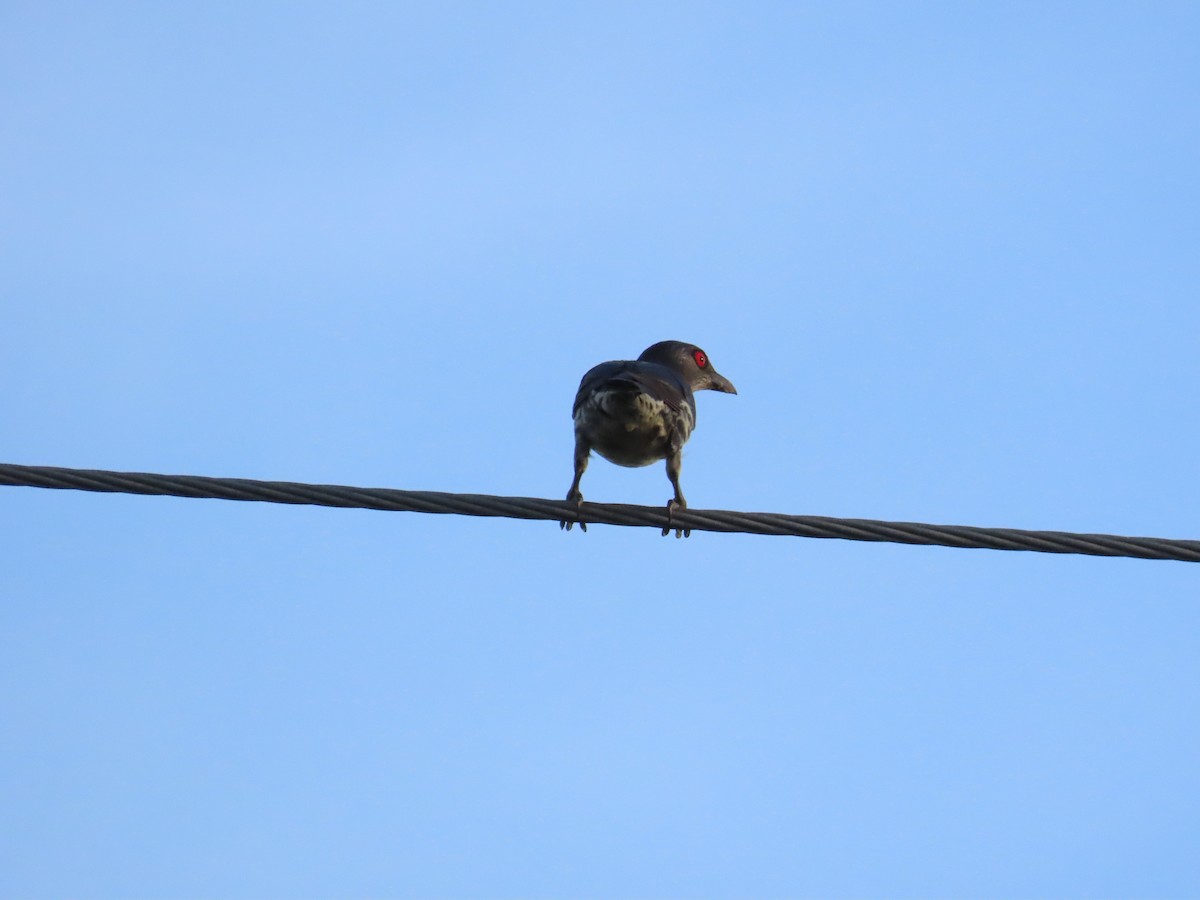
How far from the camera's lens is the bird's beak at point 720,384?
12617 millimetres

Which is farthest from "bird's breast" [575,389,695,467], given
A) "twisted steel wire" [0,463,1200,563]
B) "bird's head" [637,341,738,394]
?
"twisted steel wire" [0,463,1200,563]

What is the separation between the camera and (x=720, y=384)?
1270 centimetres

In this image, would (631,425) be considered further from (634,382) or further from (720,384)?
(720,384)

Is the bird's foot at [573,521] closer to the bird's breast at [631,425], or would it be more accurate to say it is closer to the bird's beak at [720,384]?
the bird's breast at [631,425]

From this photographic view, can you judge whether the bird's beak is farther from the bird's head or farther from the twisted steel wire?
the twisted steel wire

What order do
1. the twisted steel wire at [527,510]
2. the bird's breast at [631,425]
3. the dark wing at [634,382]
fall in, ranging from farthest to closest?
the bird's breast at [631,425], the dark wing at [634,382], the twisted steel wire at [527,510]

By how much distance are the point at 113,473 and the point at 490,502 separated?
1548 mm

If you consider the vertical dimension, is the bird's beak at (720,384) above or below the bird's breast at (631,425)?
above

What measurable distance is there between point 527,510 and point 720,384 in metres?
6.32

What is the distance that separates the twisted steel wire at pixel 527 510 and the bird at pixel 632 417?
2.44m

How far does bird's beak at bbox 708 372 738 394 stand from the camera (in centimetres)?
1262

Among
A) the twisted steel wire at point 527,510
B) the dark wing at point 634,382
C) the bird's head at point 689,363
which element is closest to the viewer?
the twisted steel wire at point 527,510

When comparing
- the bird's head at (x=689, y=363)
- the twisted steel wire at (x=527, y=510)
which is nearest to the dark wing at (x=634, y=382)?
Result: the bird's head at (x=689, y=363)

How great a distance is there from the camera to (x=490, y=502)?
21.1ft
